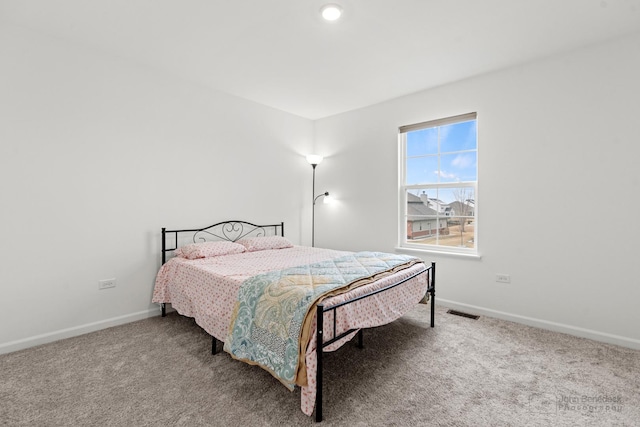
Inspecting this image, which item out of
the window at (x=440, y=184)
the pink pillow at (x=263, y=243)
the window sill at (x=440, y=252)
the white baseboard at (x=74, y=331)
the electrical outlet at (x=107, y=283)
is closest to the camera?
the white baseboard at (x=74, y=331)

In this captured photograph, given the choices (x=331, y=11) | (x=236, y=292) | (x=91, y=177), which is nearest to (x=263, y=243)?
(x=236, y=292)

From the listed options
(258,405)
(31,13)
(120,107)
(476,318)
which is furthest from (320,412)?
(31,13)

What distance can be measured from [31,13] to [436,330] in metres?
4.14

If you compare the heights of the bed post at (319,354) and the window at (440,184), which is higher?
the window at (440,184)

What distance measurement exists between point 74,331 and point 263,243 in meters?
1.89

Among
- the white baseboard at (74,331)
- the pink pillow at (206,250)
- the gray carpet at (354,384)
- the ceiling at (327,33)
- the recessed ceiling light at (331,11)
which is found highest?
the ceiling at (327,33)

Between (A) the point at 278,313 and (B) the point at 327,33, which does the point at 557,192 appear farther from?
(A) the point at 278,313

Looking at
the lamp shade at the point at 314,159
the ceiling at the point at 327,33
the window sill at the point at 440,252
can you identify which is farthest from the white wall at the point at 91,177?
the window sill at the point at 440,252

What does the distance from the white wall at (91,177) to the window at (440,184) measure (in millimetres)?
2224

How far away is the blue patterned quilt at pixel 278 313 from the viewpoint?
169cm

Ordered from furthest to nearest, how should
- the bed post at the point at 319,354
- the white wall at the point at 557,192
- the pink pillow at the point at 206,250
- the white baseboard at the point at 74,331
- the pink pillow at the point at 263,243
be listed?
the pink pillow at the point at 263,243 < the pink pillow at the point at 206,250 < the white wall at the point at 557,192 < the white baseboard at the point at 74,331 < the bed post at the point at 319,354

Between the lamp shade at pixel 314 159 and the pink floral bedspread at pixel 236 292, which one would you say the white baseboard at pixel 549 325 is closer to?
the pink floral bedspread at pixel 236 292

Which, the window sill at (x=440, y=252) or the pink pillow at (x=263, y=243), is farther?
the pink pillow at (x=263, y=243)

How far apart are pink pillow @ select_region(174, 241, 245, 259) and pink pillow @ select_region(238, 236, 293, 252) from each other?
0.18m
